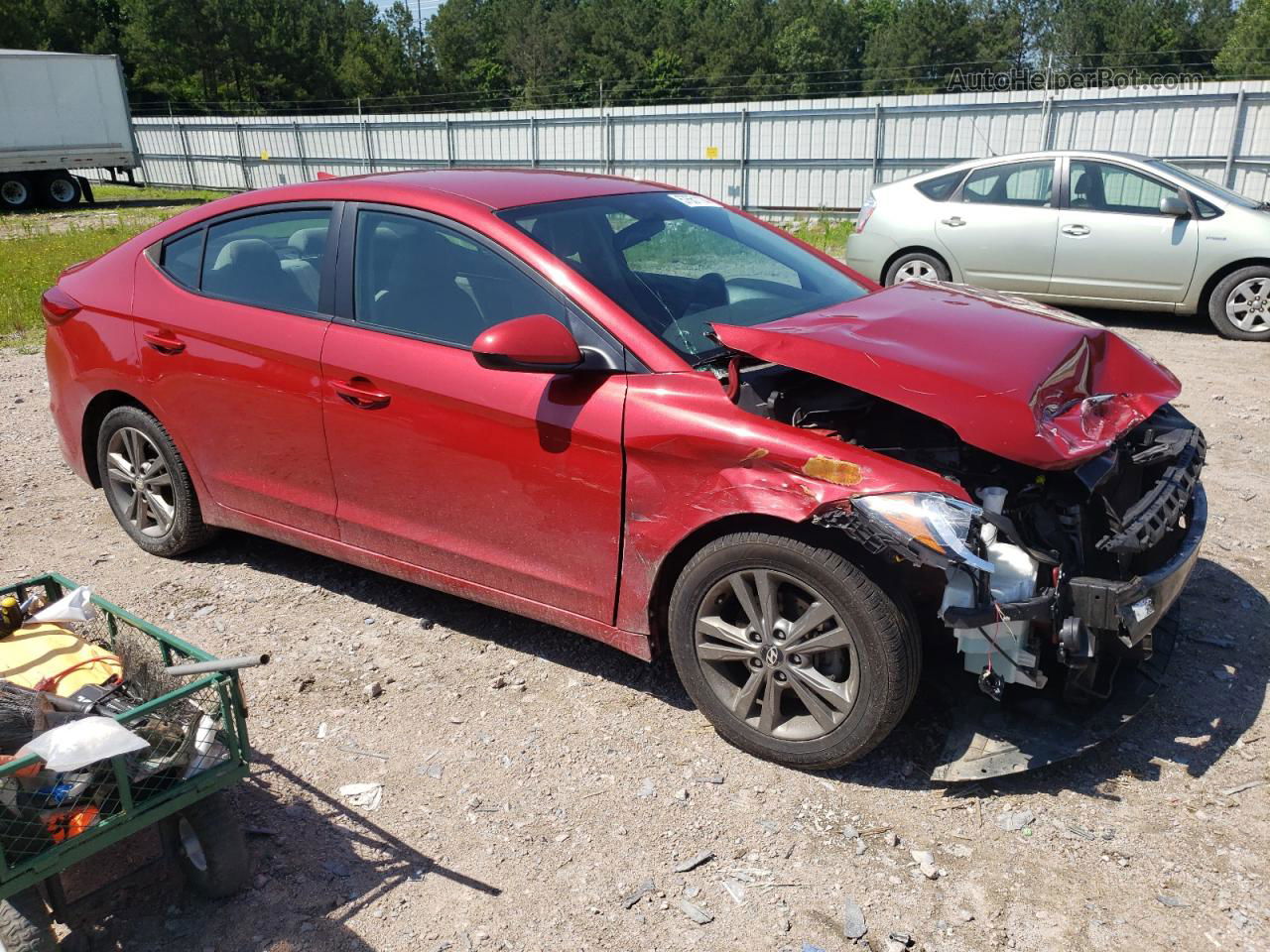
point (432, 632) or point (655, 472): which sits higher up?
point (655, 472)

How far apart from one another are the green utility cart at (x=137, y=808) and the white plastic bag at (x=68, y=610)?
0.50 ft

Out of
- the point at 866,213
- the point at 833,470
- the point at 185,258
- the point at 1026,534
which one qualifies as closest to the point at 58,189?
the point at 866,213

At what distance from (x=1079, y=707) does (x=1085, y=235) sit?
717 centimetres

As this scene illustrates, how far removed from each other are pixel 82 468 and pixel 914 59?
207ft

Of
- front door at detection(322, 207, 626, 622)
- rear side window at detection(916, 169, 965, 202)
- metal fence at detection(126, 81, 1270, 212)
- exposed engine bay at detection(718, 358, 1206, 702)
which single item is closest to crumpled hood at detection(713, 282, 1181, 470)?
exposed engine bay at detection(718, 358, 1206, 702)

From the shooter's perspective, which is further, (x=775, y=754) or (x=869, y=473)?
(x=775, y=754)

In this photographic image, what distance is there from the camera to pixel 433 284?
3.65 metres

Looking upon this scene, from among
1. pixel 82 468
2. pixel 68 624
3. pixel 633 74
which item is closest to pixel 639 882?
pixel 68 624

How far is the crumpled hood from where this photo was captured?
285cm

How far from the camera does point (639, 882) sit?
2758 millimetres

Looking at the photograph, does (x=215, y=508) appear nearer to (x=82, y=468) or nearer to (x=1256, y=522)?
(x=82, y=468)

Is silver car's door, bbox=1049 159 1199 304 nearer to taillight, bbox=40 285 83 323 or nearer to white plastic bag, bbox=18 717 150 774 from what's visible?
taillight, bbox=40 285 83 323

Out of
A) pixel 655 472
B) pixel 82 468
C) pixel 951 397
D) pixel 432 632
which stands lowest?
pixel 432 632

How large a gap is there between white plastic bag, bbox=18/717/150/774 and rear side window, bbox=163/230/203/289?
241 centimetres
